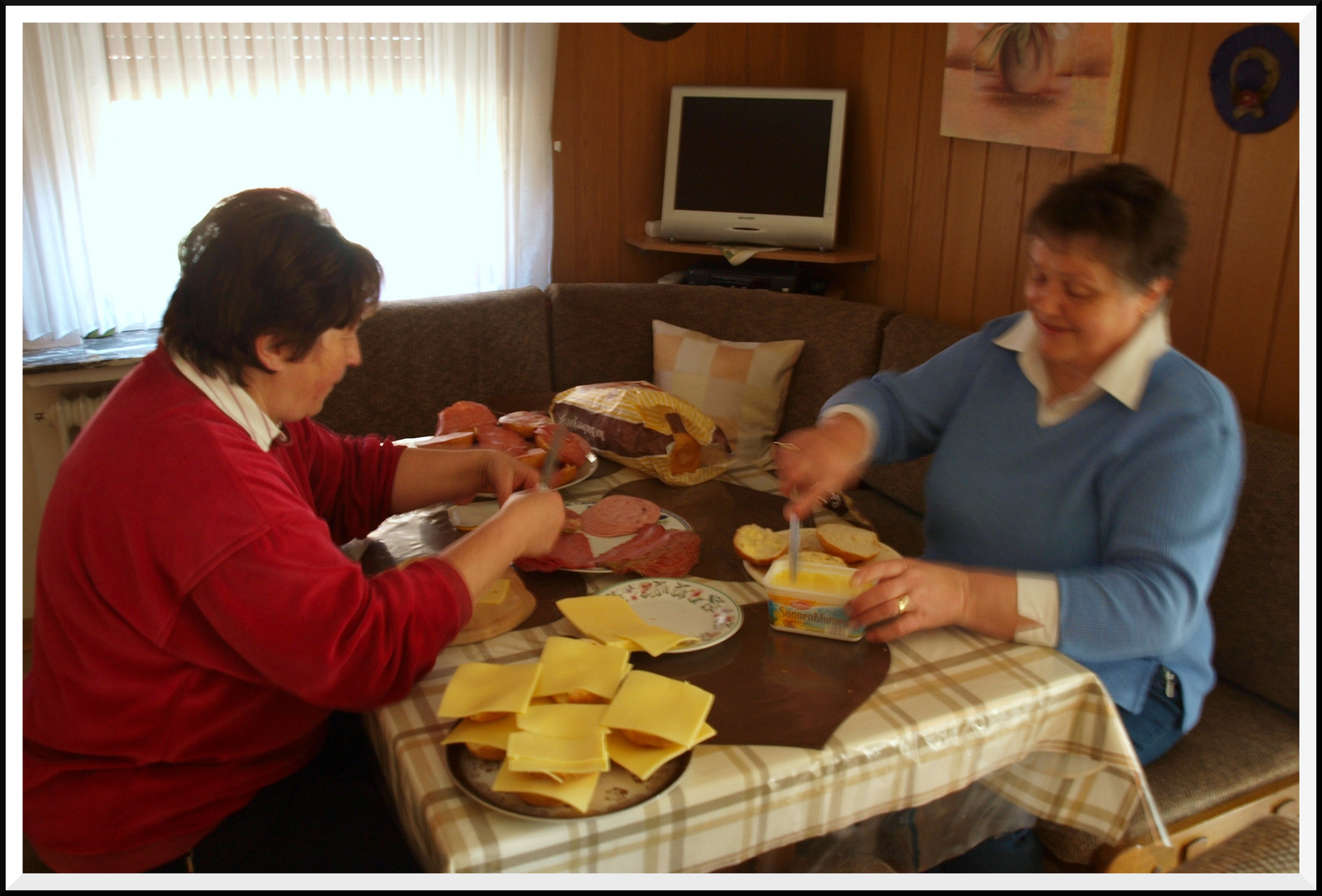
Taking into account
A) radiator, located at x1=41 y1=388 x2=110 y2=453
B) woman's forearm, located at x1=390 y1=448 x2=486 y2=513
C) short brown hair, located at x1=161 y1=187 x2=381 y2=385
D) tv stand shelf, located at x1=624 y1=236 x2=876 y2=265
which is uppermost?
short brown hair, located at x1=161 y1=187 x2=381 y2=385

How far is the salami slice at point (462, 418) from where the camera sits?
6.53ft

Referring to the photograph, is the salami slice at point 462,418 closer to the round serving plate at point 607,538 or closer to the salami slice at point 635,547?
the round serving plate at point 607,538

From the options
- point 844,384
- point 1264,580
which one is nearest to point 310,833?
point 1264,580

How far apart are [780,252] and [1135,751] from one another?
1.95 m

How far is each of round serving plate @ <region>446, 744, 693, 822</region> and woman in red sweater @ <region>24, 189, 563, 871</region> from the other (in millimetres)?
152

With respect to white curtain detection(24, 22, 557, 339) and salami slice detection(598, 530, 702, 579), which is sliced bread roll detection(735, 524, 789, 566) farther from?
white curtain detection(24, 22, 557, 339)

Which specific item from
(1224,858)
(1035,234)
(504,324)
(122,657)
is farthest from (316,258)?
(504,324)

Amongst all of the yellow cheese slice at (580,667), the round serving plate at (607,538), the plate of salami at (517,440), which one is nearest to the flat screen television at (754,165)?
the plate of salami at (517,440)

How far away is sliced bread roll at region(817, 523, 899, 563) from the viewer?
1.45m

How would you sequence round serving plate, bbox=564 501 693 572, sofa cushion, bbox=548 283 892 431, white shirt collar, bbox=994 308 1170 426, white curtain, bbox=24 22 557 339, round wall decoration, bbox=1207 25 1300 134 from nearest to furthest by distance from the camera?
white shirt collar, bbox=994 308 1170 426 < round serving plate, bbox=564 501 693 572 < round wall decoration, bbox=1207 25 1300 134 < white curtain, bbox=24 22 557 339 < sofa cushion, bbox=548 283 892 431

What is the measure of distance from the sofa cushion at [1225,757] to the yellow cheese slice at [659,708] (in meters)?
0.87

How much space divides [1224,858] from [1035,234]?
849 millimetres

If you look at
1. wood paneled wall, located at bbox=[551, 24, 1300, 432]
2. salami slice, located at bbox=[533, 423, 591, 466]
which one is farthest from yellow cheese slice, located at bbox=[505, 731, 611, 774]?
wood paneled wall, located at bbox=[551, 24, 1300, 432]

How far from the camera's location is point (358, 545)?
157 cm
